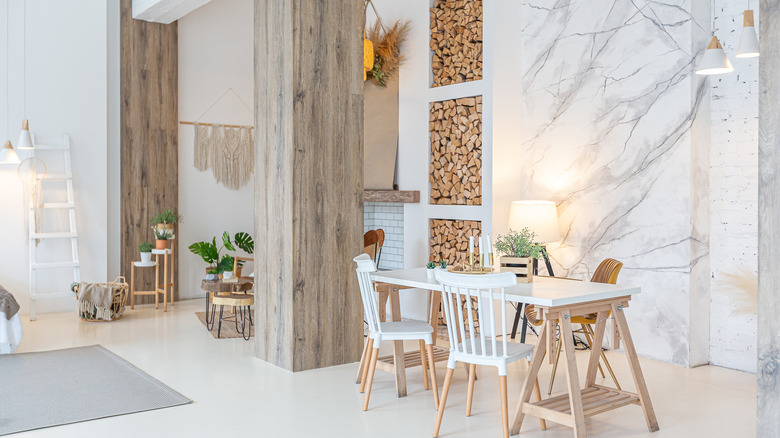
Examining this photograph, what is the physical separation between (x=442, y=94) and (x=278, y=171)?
213cm

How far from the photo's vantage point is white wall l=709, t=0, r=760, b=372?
4.77 meters

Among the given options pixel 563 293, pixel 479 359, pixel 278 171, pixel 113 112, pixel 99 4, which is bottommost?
pixel 479 359

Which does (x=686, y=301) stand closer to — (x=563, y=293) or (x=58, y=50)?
(x=563, y=293)

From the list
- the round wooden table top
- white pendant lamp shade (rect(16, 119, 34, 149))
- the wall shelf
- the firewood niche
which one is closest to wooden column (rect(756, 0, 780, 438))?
the firewood niche

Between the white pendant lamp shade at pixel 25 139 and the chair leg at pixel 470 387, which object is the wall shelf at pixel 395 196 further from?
the white pendant lamp shade at pixel 25 139

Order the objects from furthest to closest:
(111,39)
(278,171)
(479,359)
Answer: (111,39) → (278,171) → (479,359)

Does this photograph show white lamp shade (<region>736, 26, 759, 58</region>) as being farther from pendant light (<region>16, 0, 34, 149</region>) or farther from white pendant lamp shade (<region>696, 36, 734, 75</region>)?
pendant light (<region>16, 0, 34, 149</region>)

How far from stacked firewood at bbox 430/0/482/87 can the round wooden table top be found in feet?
8.57

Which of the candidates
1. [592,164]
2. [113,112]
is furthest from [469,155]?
[113,112]

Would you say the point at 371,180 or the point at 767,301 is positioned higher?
the point at 371,180

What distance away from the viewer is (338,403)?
4.04m

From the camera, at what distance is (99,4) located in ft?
23.7

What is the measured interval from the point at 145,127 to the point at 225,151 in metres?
0.99

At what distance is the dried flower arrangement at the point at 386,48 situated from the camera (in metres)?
6.66
